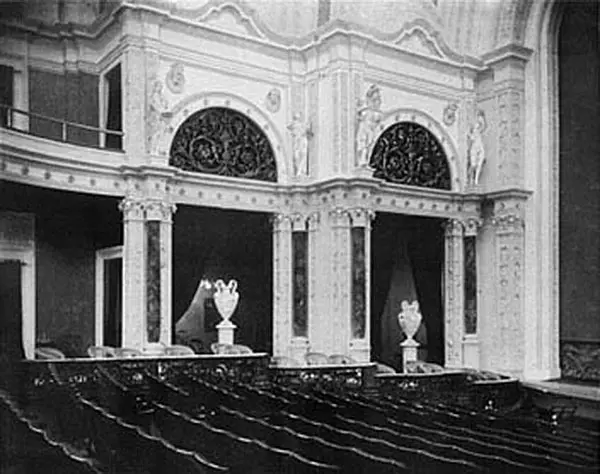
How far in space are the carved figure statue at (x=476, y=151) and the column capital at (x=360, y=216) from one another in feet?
5.73

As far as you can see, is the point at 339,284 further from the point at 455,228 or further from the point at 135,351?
the point at 135,351

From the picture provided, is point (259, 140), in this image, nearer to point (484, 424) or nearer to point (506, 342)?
point (506, 342)

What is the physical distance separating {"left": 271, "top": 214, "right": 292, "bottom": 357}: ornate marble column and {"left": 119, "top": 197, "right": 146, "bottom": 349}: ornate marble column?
7.18 feet

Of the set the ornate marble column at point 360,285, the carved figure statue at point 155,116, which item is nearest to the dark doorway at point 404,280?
the ornate marble column at point 360,285

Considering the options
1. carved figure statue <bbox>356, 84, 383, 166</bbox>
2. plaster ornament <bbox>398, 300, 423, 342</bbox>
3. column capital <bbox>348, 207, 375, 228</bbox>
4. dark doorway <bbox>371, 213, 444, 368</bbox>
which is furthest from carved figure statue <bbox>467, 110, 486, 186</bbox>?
plaster ornament <bbox>398, 300, 423, 342</bbox>

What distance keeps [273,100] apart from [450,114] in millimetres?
2824

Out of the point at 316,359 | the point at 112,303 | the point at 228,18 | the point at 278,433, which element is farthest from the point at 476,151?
the point at 278,433

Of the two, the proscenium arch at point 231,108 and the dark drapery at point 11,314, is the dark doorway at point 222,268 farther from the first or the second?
the dark drapery at point 11,314

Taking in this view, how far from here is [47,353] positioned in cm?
779

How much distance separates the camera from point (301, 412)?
6.40 meters

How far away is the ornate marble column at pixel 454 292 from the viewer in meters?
11.3

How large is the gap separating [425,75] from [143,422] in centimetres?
726

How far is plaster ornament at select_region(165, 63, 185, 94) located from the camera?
9.88 meters

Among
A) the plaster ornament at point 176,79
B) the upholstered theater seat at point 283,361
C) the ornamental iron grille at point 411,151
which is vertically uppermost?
the plaster ornament at point 176,79
